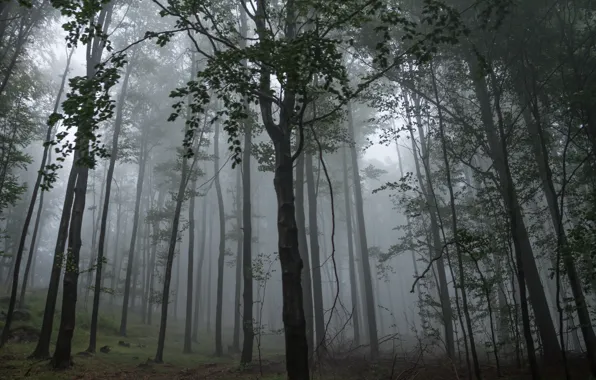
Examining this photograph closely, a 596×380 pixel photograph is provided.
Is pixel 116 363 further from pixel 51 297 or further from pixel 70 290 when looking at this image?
pixel 70 290

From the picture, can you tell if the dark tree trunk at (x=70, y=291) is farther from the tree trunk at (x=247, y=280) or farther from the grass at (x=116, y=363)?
the tree trunk at (x=247, y=280)

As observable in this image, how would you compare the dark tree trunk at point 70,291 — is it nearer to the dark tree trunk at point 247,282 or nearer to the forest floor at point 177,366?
the forest floor at point 177,366

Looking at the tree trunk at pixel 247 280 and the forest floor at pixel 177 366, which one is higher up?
the tree trunk at pixel 247 280

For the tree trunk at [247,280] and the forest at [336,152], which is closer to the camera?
the forest at [336,152]

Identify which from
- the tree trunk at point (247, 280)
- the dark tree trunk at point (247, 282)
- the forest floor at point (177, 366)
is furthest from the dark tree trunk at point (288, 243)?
the dark tree trunk at point (247, 282)

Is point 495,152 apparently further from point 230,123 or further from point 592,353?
point 230,123

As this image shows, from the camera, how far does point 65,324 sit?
984 centimetres

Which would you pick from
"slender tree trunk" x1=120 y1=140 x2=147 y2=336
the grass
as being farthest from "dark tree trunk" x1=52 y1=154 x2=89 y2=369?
"slender tree trunk" x1=120 y1=140 x2=147 y2=336

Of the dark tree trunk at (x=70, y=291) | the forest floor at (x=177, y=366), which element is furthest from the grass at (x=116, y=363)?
the dark tree trunk at (x=70, y=291)

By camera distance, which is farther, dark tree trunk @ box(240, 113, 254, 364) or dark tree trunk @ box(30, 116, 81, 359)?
dark tree trunk @ box(240, 113, 254, 364)

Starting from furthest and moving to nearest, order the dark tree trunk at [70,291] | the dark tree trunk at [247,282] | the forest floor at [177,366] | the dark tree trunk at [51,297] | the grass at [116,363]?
the dark tree trunk at [247,282] → the dark tree trunk at [51,297] → the dark tree trunk at [70,291] → the grass at [116,363] → the forest floor at [177,366]

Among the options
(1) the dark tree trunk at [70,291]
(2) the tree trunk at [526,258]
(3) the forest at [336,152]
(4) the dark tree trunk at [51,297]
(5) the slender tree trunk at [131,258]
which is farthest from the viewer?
(5) the slender tree trunk at [131,258]

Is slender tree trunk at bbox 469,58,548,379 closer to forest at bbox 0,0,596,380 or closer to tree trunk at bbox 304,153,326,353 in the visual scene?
forest at bbox 0,0,596,380

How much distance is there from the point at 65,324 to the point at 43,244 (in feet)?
170
